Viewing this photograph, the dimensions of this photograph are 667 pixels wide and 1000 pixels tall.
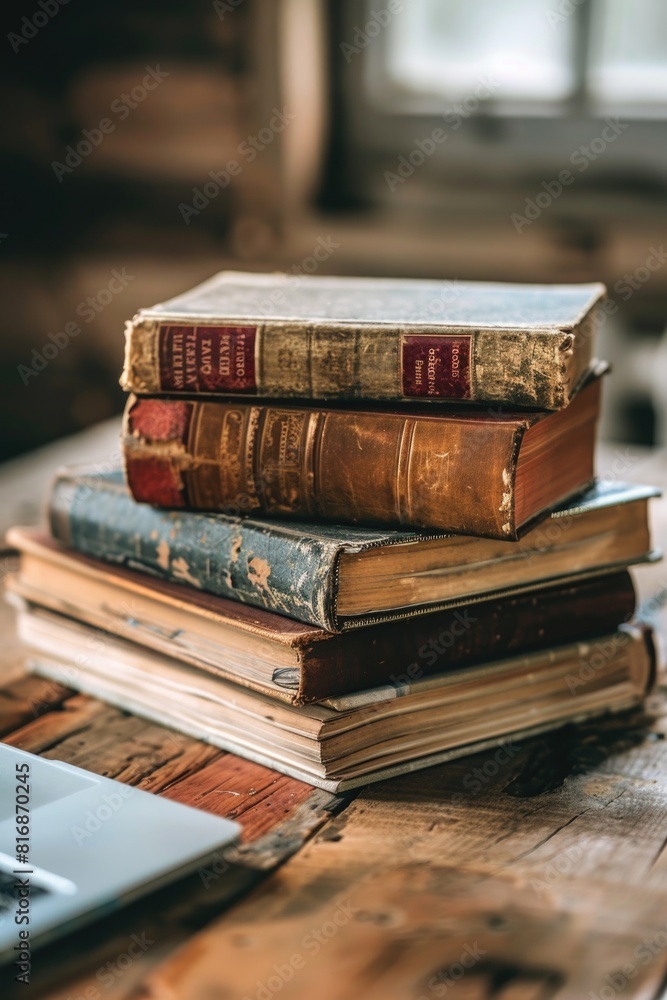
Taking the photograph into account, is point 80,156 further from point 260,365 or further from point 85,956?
point 85,956

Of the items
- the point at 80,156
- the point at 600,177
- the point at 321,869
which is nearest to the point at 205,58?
the point at 80,156

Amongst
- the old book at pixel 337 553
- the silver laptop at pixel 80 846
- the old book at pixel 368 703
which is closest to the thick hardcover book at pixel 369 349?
the old book at pixel 337 553

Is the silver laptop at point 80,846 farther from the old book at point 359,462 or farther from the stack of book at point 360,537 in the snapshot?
the old book at point 359,462

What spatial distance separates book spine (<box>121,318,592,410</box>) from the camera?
2.58ft

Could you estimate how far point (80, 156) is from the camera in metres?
2.58

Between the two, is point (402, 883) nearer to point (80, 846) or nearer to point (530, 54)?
point (80, 846)

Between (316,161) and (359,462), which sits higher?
(316,161)

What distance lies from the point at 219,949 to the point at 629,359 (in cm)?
188

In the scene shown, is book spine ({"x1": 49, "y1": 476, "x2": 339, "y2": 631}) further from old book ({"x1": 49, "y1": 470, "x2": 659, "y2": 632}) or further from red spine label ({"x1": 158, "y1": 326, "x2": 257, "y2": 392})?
red spine label ({"x1": 158, "y1": 326, "x2": 257, "y2": 392})

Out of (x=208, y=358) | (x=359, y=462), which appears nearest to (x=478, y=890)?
(x=359, y=462)

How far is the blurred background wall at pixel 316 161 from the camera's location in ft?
7.20

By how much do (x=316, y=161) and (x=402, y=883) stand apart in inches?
79.8

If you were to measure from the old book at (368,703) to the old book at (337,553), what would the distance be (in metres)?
0.06

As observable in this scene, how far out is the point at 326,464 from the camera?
83 centimetres
